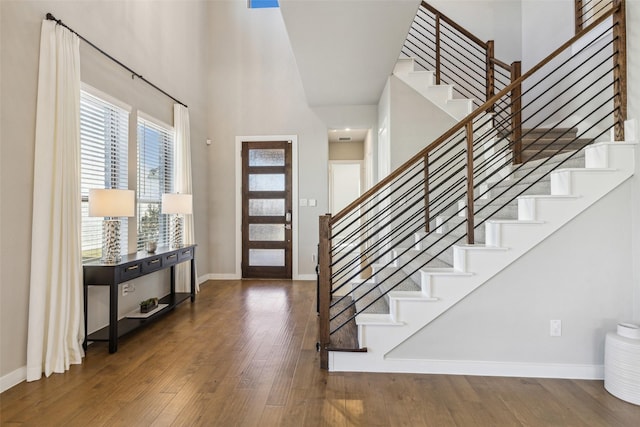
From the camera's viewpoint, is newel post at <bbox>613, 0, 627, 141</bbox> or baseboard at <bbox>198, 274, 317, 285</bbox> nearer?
newel post at <bbox>613, 0, 627, 141</bbox>

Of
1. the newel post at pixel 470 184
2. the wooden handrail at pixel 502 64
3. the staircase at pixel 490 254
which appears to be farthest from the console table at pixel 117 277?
the wooden handrail at pixel 502 64

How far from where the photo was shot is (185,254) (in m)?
4.38

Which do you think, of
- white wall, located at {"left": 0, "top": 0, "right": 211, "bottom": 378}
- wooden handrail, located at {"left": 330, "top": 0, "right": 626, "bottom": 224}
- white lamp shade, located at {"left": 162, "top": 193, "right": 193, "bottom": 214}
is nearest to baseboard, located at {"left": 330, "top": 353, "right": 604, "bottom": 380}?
wooden handrail, located at {"left": 330, "top": 0, "right": 626, "bottom": 224}

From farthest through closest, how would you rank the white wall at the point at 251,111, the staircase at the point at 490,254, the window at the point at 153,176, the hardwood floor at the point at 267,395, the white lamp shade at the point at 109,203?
1. the white wall at the point at 251,111
2. the window at the point at 153,176
3. the white lamp shade at the point at 109,203
4. the staircase at the point at 490,254
5. the hardwood floor at the point at 267,395

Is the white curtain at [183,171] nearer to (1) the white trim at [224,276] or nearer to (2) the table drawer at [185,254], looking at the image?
(2) the table drawer at [185,254]

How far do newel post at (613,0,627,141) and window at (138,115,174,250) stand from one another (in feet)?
15.0

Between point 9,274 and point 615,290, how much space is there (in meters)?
4.31

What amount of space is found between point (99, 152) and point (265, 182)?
281 cm

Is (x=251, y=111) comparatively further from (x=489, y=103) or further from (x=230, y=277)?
(x=489, y=103)

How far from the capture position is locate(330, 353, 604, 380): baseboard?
8.11 feet

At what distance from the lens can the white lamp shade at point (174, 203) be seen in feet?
13.8

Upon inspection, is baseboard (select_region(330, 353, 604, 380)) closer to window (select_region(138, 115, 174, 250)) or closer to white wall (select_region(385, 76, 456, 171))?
white wall (select_region(385, 76, 456, 171))

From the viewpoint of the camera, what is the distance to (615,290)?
8.04 feet

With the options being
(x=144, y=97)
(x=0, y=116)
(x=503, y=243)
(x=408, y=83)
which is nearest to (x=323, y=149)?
(x=408, y=83)
